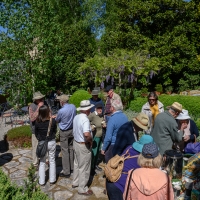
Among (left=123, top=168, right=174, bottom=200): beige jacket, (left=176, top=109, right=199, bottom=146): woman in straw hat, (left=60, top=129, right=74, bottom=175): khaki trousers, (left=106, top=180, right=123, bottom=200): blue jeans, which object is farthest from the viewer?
(left=60, top=129, right=74, bottom=175): khaki trousers

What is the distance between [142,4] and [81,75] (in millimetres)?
7464

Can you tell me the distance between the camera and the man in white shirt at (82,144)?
4.63 metres

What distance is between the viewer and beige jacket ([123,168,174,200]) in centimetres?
257

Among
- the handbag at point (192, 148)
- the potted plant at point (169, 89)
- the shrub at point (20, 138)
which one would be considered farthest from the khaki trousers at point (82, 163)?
the potted plant at point (169, 89)

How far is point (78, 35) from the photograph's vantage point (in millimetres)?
18172

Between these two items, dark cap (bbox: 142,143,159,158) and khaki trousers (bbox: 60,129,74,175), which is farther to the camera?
khaki trousers (bbox: 60,129,74,175)

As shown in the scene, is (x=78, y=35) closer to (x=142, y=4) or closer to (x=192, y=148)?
(x=142, y=4)

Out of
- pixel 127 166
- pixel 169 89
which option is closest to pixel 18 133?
pixel 127 166

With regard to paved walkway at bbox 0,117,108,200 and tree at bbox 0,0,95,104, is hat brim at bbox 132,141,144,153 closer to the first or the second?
paved walkway at bbox 0,117,108,200

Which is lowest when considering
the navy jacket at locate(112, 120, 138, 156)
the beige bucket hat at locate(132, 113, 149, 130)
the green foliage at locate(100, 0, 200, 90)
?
the navy jacket at locate(112, 120, 138, 156)

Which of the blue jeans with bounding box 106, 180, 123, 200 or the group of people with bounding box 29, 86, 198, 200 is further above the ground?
the group of people with bounding box 29, 86, 198, 200

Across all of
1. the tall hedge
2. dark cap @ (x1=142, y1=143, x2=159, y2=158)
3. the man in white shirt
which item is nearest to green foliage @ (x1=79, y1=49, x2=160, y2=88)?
the tall hedge

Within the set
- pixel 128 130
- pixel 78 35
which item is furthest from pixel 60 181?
pixel 78 35

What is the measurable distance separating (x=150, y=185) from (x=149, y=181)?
0.13 feet
